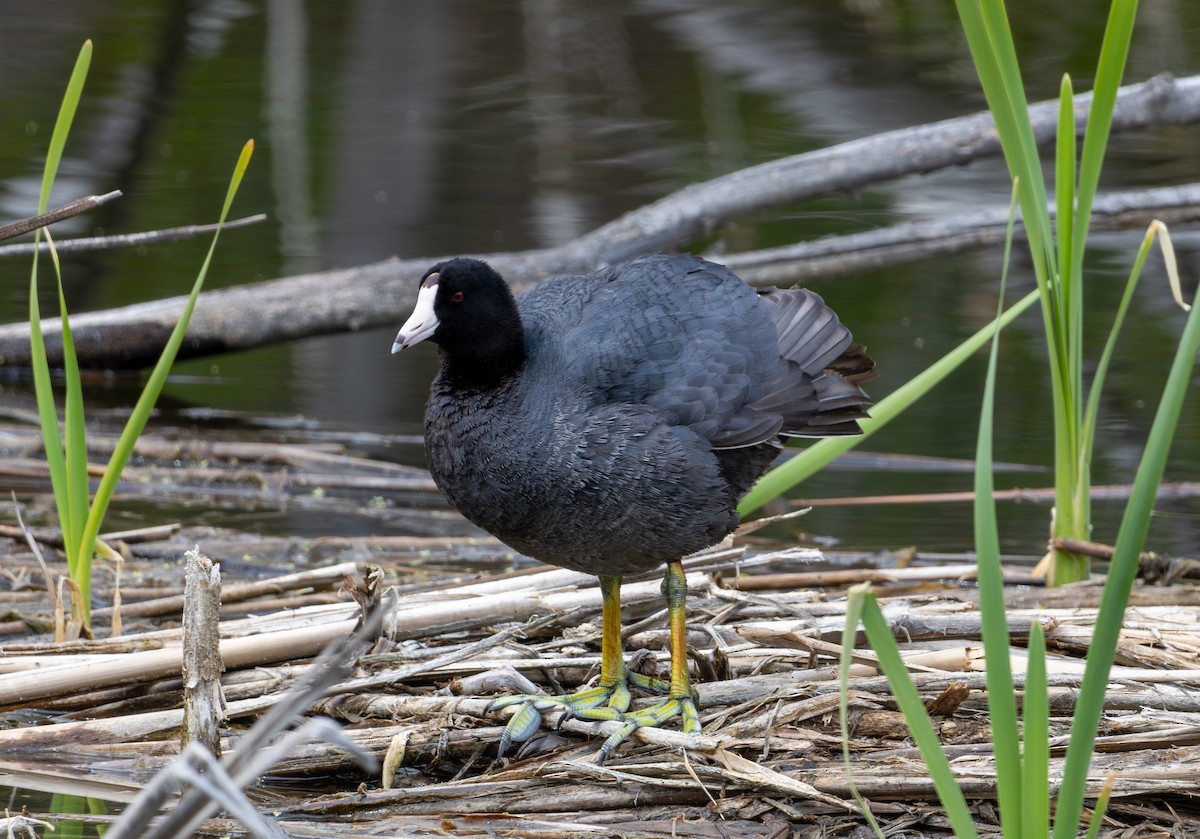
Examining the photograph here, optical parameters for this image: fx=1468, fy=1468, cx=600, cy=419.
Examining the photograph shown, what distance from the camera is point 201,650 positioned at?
8.60ft

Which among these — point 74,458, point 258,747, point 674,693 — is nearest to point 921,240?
point 674,693

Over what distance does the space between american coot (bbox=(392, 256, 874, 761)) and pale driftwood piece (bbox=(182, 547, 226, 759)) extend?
0.47m

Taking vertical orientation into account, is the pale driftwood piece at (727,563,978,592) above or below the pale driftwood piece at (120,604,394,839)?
below

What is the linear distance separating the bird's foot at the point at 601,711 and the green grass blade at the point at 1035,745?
3.25ft

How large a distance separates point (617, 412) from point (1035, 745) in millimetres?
1086

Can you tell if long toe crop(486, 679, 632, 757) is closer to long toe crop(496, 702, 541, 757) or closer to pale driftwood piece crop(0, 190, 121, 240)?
long toe crop(496, 702, 541, 757)

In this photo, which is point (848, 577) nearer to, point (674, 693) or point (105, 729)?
point (674, 693)

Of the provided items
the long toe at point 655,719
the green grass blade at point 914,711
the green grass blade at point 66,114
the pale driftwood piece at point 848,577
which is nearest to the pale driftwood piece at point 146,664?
the long toe at point 655,719

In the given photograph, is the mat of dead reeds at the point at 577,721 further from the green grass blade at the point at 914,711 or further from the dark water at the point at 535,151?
the dark water at the point at 535,151

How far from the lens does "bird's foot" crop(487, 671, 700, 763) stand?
9.18 feet

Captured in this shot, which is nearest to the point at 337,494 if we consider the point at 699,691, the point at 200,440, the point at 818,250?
the point at 200,440

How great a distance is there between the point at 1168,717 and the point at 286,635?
173 cm

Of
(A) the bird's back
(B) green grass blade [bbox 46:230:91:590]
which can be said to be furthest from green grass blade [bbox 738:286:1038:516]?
(B) green grass blade [bbox 46:230:91:590]

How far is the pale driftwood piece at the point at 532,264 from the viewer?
5.96 metres
